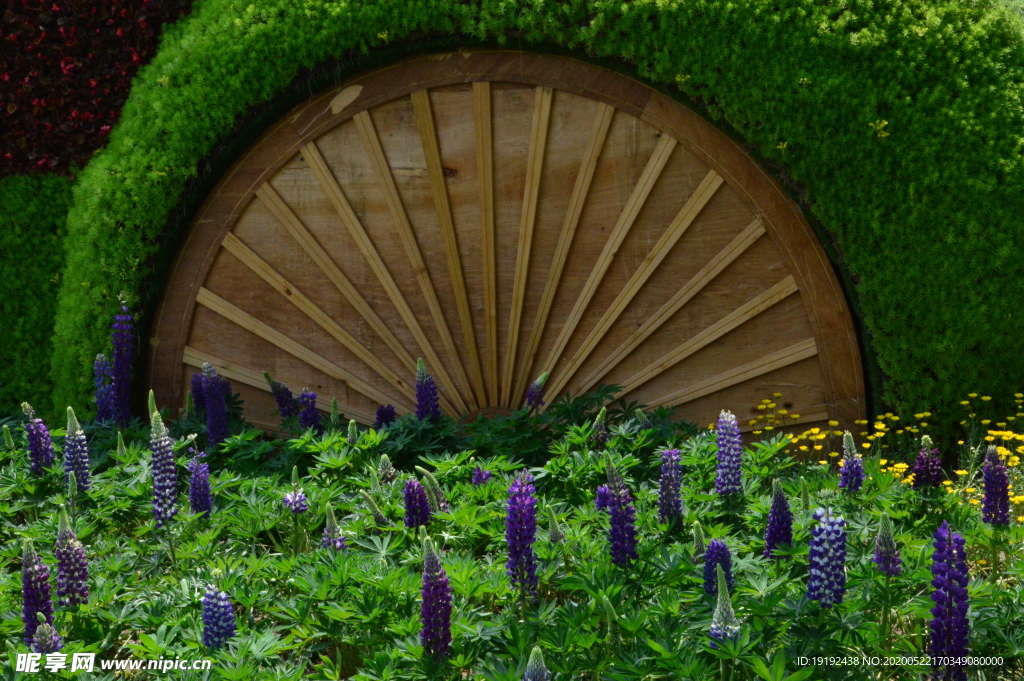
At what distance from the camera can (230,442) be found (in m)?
4.91

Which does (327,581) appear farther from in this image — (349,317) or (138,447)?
(349,317)

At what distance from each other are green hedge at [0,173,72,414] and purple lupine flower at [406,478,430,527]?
13.9 ft

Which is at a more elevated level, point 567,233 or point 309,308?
point 567,233

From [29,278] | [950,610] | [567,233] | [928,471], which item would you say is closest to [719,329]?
[567,233]

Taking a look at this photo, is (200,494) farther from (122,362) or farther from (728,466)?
(122,362)

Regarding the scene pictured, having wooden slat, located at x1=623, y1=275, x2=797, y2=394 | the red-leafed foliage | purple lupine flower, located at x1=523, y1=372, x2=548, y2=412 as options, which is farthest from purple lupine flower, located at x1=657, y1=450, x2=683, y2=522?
the red-leafed foliage

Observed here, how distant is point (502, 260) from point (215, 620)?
3.41m

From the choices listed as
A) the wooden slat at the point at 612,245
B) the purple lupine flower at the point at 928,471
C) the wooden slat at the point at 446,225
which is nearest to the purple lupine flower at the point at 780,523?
the purple lupine flower at the point at 928,471

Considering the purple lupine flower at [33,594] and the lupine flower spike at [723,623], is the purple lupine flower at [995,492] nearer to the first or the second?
the lupine flower spike at [723,623]

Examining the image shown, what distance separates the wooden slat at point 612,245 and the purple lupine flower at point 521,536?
279 cm

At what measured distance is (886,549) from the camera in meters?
2.95

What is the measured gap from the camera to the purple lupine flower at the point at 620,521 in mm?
3238

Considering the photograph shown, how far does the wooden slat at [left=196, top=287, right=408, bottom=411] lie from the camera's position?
6.28m

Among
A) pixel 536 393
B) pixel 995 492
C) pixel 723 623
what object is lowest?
pixel 723 623
